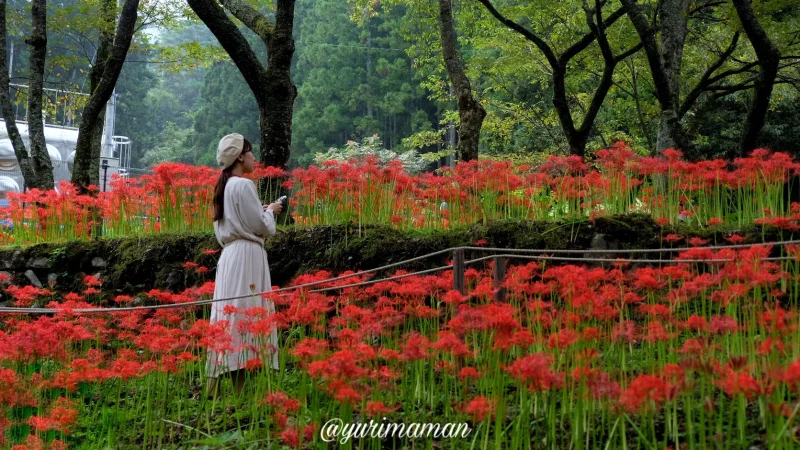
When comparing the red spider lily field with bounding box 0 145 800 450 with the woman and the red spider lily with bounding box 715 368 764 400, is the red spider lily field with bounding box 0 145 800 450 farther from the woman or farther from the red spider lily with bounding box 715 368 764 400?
the woman

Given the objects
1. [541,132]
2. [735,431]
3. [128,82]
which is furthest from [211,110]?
[735,431]

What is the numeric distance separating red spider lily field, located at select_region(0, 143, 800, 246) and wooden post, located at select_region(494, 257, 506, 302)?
1.81 m

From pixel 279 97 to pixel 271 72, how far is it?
0.98 ft

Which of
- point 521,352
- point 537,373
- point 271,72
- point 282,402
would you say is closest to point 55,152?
point 271,72

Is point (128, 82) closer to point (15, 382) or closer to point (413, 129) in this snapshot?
point (413, 129)

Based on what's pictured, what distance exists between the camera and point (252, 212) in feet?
15.7

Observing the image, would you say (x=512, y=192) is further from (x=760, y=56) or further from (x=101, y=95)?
(x=101, y=95)

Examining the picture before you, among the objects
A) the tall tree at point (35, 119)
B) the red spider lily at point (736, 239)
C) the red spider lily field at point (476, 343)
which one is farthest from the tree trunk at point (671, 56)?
the tall tree at point (35, 119)

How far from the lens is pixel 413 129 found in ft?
104

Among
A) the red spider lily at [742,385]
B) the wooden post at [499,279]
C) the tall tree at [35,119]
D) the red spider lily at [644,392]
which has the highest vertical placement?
the tall tree at [35,119]

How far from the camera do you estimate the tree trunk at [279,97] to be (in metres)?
7.84

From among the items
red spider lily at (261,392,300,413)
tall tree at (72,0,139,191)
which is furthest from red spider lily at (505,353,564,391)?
tall tree at (72,0,139,191)

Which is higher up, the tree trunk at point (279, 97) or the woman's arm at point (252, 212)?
the tree trunk at point (279, 97)

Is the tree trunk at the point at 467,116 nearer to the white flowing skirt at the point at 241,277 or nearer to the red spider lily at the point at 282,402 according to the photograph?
the white flowing skirt at the point at 241,277
